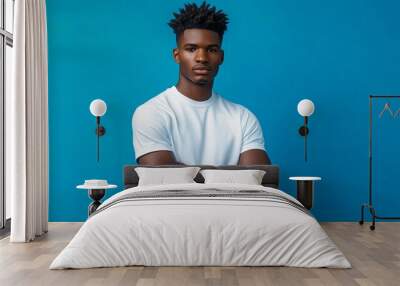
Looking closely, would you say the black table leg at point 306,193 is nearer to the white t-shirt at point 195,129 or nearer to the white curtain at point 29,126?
the white t-shirt at point 195,129

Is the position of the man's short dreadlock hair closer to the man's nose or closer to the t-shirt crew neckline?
the man's nose

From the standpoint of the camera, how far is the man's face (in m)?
6.79

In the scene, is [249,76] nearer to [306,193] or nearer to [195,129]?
[195,129]

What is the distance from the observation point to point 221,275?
13.2 feet

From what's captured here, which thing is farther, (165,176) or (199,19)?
(199,19)

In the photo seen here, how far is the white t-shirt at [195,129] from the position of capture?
22.3ft

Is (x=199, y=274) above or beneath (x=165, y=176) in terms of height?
beneath

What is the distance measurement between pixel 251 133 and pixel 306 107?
2.34 feet

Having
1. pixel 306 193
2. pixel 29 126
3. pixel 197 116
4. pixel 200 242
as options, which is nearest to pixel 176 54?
pixel 197 116

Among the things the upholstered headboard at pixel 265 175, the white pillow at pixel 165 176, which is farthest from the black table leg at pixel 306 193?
the white pillow at pixel 165 176

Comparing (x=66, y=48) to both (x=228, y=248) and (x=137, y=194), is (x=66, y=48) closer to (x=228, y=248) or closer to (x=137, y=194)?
(x=137, y=194)

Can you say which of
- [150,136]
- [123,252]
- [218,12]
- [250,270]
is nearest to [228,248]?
[250,270]

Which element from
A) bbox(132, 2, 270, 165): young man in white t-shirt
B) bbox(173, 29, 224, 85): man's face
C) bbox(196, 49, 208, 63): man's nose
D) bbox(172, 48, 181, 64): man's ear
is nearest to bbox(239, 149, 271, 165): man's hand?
bbox(132, 2, 270, 165): young man in white t-shirt

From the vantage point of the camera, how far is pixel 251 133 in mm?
6906
